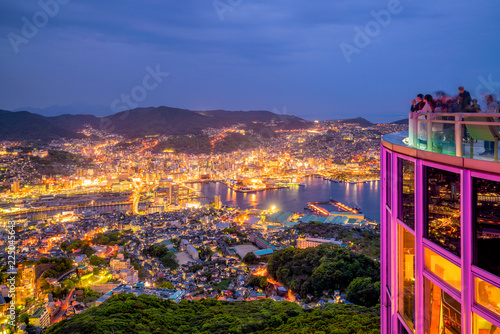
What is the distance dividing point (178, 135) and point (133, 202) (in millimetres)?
22595

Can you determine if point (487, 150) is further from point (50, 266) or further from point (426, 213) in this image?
point (50, 266)

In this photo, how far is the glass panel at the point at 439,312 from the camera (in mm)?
1128

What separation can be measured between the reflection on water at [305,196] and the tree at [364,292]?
309 inches

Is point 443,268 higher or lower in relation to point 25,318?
higher

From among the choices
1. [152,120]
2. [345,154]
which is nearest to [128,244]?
[345,154]

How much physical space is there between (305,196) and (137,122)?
31.0 metres

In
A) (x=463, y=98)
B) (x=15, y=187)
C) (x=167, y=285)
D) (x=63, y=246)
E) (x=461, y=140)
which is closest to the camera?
(x=461, y=140)

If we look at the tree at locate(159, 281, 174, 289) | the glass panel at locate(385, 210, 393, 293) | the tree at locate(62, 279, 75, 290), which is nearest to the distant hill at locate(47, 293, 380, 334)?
the tree at locate(159, 281, 174, 289)

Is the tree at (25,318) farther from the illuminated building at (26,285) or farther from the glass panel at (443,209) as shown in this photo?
the glass panel at (443,209)

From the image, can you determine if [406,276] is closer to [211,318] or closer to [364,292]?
[211,318]

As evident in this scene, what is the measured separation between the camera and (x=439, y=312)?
1.22m

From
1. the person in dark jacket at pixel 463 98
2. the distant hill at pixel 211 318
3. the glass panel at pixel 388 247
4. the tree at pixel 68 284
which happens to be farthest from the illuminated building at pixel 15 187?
the person in dark jacket at pixel 463 98

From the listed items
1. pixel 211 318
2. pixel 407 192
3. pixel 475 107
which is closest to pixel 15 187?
pixel 211 318

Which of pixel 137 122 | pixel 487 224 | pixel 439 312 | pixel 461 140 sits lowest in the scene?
pixel 439 312
